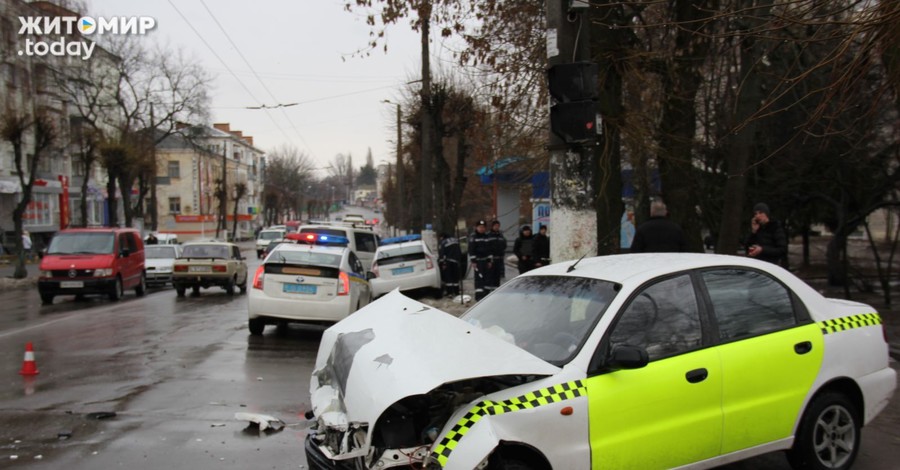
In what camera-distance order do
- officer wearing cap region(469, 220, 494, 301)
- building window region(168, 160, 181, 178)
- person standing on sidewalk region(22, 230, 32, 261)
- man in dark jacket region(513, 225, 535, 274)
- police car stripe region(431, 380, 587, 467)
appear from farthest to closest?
1. building window region(168, 160, 181, 178)
2. person standing on sidewalk region(22, 230, 32, 261)
3. man in dark jacket region(513, 225, 535, 274)
4. officer wearing cap region(469, 220, 494, 301)
5. police car stripe region(431, 380, 587, 467)

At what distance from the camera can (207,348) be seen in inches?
424

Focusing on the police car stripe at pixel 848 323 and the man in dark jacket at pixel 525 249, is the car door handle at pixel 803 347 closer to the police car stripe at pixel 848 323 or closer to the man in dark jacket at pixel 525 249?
the police car stripe at pixel 848 323

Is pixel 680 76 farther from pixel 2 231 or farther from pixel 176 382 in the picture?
pixel 2 231

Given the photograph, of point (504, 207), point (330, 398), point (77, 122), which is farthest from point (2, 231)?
point (330, 398)

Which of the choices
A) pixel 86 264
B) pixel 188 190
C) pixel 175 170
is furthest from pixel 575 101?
pixel 175 170

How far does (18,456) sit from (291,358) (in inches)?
185

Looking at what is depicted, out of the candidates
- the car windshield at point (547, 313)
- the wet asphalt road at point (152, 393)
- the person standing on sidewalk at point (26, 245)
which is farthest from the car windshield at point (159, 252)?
the car windshield at point (547, 313)

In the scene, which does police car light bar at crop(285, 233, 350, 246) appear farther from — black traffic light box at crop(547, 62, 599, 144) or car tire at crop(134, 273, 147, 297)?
black traffic light box at crop(547, 62, 599, 144)

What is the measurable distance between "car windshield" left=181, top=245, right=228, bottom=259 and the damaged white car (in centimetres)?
1730

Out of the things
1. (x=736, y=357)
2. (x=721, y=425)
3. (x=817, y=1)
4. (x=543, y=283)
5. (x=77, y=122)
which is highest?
(x=77, y=122)

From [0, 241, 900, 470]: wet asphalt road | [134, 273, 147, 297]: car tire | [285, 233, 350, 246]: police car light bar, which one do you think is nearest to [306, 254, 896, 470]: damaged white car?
[0, 241, 900, 470]: wet asphalt road

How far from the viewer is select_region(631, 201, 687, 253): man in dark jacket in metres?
8.51

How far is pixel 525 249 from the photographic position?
16.6m

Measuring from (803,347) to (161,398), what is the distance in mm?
5931
